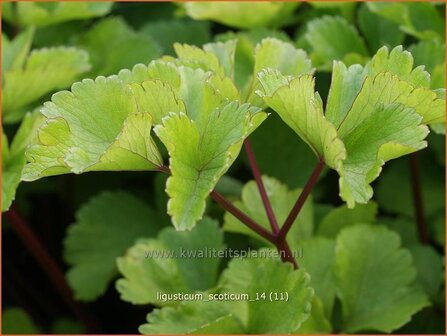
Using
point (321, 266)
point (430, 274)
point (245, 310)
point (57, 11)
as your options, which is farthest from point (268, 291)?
point (57, 11)

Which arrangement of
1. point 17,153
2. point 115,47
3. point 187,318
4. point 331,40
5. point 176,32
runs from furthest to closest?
point 176,32
point 115,47
point 331,40
point 17,153
point 187,318

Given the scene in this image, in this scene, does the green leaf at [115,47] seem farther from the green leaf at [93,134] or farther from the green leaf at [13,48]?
the green leaf at [93,134]

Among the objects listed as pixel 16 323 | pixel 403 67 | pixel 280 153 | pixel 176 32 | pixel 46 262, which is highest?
pixel 403 67

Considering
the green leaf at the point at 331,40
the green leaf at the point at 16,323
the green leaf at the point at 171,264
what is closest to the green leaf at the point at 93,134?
the green leaf at the point at 171,264

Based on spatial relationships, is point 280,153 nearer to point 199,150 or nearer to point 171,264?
point 171,264

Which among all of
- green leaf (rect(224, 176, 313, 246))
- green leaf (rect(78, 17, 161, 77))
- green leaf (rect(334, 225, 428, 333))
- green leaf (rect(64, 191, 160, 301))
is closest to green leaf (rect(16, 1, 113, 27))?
green leaf (rect(78, 17, 161, 77))

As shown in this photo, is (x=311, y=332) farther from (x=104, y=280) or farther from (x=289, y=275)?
(x=104, y=280)

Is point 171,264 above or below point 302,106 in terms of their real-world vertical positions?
below
